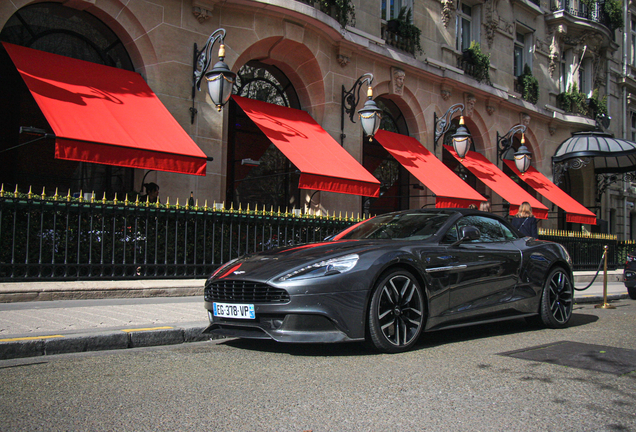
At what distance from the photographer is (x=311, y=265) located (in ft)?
15.9

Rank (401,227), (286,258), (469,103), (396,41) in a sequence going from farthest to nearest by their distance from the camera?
1. (469,103)
2. (396,41)
3. (401,227)
4. (286,258)

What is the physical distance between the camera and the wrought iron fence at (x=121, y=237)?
25.6ft

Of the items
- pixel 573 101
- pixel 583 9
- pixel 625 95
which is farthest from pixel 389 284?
pixel 625 95

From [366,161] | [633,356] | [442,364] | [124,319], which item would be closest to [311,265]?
[442,364]

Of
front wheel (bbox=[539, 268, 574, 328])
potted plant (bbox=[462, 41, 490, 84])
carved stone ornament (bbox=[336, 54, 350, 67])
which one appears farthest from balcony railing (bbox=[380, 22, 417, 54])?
Result: front wheel (bbox=[539, 268, 574, 328])

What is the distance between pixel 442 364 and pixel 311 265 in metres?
1.34

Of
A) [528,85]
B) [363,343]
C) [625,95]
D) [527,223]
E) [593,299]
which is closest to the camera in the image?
[363,343]

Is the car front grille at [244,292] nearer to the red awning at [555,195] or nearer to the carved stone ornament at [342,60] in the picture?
the carved stone ornament at [342,60]

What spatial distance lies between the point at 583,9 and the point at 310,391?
2780 cm

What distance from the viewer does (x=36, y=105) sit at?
1112cm

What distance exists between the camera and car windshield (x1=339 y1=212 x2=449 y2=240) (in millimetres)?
5859

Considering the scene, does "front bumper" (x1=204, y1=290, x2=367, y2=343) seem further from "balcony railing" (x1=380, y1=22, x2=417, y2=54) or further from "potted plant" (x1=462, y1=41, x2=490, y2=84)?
"potted plant" (x1=462, y1=41, x2=490, y2=84)

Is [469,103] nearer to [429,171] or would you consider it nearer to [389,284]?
[429,171]

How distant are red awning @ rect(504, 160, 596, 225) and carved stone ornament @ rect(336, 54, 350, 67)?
872 cm
